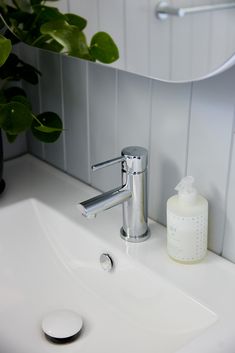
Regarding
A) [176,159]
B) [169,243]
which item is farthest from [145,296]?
[176,159]

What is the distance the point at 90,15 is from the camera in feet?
3.17

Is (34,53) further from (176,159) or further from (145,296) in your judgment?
(145,296)

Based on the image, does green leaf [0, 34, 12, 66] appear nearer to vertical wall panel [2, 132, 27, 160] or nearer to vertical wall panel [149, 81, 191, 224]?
vertical wall panel [149, 81, 191, 224]

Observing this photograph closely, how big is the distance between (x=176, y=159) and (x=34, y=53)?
1.43 ft

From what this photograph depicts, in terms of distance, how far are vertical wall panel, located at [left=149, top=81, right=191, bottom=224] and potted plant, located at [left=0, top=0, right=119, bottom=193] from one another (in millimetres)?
107

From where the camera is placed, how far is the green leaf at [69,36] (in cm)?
97

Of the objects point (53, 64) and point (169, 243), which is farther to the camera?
point (53, 64)

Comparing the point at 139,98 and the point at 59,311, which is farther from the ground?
the point at 139,98

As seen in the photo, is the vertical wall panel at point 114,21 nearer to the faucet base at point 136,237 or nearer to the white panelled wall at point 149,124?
the white panelled wall at point 149,124

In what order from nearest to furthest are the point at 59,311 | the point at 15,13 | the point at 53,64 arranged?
the point at 59,311 < the point at 15,13 < the point at 53,64

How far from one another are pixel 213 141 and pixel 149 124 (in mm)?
146

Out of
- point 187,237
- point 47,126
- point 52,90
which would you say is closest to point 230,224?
point 187,237

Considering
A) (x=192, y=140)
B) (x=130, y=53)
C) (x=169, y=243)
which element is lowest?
(x=169, y=243)

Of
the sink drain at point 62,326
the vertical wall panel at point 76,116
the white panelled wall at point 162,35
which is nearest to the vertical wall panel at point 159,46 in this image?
the white panelled wall at point 162,35
